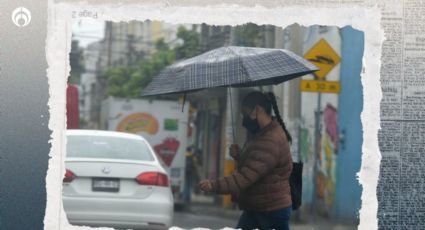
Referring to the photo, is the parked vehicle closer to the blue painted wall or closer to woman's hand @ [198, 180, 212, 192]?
the blue painted wall

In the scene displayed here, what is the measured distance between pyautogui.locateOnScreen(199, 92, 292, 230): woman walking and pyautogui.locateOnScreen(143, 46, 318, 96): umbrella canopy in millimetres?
166

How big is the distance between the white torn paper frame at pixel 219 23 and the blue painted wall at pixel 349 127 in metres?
8.22

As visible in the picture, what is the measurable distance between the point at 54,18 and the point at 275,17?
5.03 feet

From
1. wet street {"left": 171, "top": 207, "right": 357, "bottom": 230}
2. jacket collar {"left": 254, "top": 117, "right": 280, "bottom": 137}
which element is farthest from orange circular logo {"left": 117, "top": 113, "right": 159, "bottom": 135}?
jacket collar {"left": 254, "top": 117, "right": 280, "bottom": 137}

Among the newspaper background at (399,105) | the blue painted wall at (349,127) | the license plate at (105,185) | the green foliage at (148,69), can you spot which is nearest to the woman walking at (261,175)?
the newspaper background at (399,105)

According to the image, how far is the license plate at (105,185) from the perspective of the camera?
8.10 meters

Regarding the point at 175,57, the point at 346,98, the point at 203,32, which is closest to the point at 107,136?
the point at 346,98

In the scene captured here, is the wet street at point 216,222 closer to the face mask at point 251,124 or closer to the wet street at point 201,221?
the wet street at point 201,221

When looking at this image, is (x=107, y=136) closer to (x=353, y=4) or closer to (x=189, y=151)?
(x=353, y=4)

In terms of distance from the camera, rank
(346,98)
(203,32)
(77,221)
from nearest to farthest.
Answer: (77,221), (346,98), (203,32)

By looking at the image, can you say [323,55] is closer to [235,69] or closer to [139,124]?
[235,69]

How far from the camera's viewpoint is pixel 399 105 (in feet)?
18.5

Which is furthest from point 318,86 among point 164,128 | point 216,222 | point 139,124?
point 139,124

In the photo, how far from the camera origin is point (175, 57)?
27.1 meters
